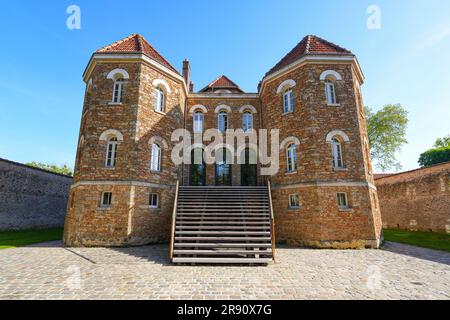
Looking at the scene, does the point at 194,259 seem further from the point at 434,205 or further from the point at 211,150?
the point at 434,205

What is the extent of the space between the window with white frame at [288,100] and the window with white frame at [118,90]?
9.93 m

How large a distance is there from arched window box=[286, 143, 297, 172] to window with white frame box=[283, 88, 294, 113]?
2.31 metres

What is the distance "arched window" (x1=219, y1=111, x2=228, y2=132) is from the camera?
1609 centimetres

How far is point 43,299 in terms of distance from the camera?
15.2 ft

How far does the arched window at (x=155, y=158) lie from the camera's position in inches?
483

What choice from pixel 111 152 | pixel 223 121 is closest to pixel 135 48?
pixel 111 152

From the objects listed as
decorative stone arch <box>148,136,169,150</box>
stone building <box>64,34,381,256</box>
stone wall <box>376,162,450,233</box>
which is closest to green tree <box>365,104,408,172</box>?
stone wall <box>376,162,450,233</box>

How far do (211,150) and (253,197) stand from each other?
542 cm

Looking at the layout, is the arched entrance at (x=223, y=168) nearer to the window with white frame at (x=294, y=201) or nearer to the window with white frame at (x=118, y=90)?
the window with white frame at (x=294, y=201)

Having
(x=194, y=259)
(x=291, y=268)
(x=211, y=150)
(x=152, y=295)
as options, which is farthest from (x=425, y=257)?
(x=211, y=150)

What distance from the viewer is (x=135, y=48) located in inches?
518

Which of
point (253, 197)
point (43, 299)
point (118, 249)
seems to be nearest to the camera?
point (43, 299)

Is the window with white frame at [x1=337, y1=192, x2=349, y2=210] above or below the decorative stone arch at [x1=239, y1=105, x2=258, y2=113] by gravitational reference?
below

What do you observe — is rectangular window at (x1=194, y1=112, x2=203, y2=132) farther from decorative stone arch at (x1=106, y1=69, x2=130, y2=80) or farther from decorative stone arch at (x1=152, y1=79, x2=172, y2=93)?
decorative stone arch at (x1=106, y1=69, x2=130, y2=80)
